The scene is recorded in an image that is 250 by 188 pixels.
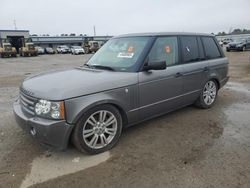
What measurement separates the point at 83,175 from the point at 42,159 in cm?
76

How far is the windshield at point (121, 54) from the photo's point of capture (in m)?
3.78

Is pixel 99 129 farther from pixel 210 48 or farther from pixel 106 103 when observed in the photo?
pixel 210 48

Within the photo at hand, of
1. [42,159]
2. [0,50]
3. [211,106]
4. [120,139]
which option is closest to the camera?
[42,159]


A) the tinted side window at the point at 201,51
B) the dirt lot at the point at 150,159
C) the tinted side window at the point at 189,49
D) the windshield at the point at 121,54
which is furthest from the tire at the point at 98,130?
the tinted side window at the point at 201,51

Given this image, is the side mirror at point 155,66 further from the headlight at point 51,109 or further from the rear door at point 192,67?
the headlight at point 51,109

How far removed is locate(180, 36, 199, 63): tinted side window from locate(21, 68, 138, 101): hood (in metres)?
1.48

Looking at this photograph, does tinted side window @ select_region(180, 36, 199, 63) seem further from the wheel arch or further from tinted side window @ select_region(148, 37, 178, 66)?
the wheel arch


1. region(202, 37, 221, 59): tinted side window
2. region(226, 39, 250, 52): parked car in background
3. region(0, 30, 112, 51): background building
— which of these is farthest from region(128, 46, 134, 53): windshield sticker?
region(0, 30, 112, 51): background building

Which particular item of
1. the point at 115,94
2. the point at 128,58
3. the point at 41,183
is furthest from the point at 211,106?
the point at 41,183

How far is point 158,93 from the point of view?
3959 mm

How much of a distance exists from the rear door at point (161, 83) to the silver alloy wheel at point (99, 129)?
1.94ft

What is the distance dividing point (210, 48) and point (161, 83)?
6.87 ft

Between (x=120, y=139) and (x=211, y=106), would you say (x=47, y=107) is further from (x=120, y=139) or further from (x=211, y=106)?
(x=211, y=106)

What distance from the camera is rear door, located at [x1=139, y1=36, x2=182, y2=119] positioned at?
374cm
